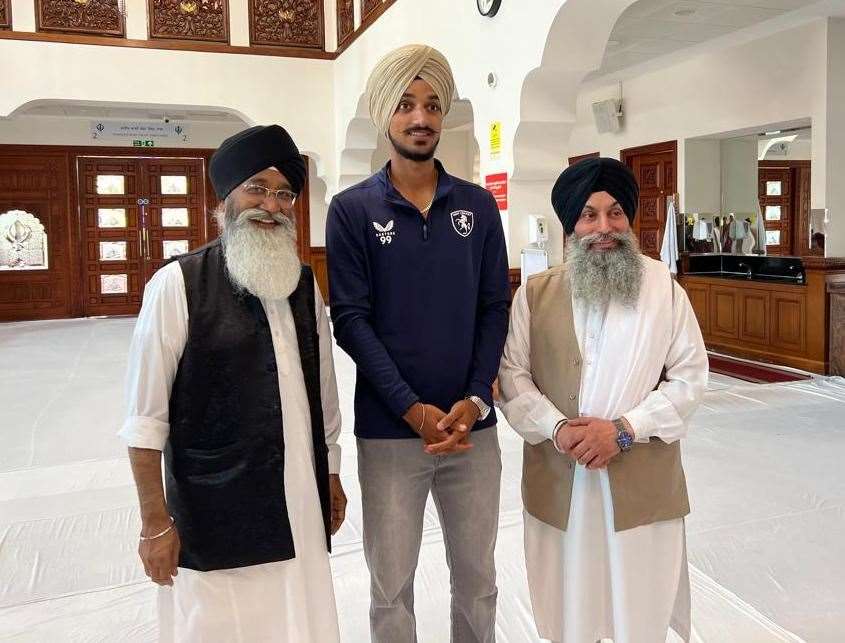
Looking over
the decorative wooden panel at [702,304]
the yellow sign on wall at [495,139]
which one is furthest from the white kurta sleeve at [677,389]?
the decorative wooden panel at [702,304]

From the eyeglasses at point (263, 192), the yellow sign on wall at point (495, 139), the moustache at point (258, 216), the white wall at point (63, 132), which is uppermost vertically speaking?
the white wall at point (63, 132)

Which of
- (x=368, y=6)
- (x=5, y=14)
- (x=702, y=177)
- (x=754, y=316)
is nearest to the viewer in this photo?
(x=754, y=316)

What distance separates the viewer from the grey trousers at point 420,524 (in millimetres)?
1807

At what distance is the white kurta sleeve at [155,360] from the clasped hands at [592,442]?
0.89 metres

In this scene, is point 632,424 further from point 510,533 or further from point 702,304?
point 702,304

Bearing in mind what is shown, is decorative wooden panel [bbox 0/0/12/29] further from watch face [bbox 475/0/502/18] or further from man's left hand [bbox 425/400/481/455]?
man's left hand [bbox 425/400/481/455]

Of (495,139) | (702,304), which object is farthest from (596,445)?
(702,304)

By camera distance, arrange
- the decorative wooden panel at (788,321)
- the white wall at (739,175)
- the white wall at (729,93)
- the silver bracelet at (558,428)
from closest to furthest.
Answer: the silver bracelet at (558,428) < the decorative wooden panel at (788,321) < the white wall at (729,93) < the white wall at (739,175)

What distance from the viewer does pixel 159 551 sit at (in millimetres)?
1575

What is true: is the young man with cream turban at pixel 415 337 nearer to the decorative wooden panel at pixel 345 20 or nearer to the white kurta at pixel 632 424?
the white kurta at pixel 632 424

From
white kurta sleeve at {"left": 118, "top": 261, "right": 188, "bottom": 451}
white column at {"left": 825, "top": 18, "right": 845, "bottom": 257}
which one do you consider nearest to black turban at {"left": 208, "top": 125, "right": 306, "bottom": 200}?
white kurta sleeve at {"left": 118, "top": 261, "right": 188, "bottom": 451}

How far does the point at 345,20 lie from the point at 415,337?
8767 mm

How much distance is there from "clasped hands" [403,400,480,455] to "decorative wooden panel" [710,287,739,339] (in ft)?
22.6

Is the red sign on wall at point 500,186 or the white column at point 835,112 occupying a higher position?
the white column at point 835,112
